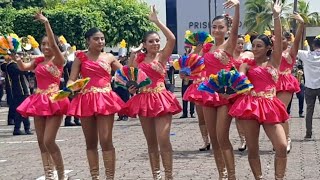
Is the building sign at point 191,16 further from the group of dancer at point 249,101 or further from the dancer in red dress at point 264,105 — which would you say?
the dancer in red dress at point 264,105

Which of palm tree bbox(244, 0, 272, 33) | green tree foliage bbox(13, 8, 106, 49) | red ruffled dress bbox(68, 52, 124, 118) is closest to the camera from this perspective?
red ruffled dress bbox(68, 52, 124, 118)

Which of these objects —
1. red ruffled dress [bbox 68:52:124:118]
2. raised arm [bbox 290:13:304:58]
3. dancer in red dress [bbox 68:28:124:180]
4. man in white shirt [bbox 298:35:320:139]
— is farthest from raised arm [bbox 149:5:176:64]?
man in white shirt [bbox 298:35:320:139]

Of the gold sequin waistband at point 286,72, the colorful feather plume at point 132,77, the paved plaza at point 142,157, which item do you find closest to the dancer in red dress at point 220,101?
the colorful feather plume at point 132,77

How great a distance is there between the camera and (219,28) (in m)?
9.05

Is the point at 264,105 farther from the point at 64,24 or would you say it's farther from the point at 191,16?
the point at 191,16

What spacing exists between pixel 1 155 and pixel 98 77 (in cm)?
471

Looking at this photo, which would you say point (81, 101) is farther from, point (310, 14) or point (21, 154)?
point (310, 14)

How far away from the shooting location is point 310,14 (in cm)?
7962

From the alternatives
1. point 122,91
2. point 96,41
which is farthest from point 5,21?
point 96,41

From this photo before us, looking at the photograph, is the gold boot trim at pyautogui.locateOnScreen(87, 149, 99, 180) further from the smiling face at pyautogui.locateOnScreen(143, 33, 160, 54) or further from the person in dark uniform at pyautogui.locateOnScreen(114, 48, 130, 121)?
the person in dark uniform at pyautogui.locateOnScreen(114, 48, 130, 121)

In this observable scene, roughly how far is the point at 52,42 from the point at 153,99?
1.48 m

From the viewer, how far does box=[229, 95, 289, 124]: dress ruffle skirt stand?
795 centimetres

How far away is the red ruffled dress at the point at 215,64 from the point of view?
28.6 ft

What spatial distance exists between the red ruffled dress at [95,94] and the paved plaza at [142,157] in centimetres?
149
